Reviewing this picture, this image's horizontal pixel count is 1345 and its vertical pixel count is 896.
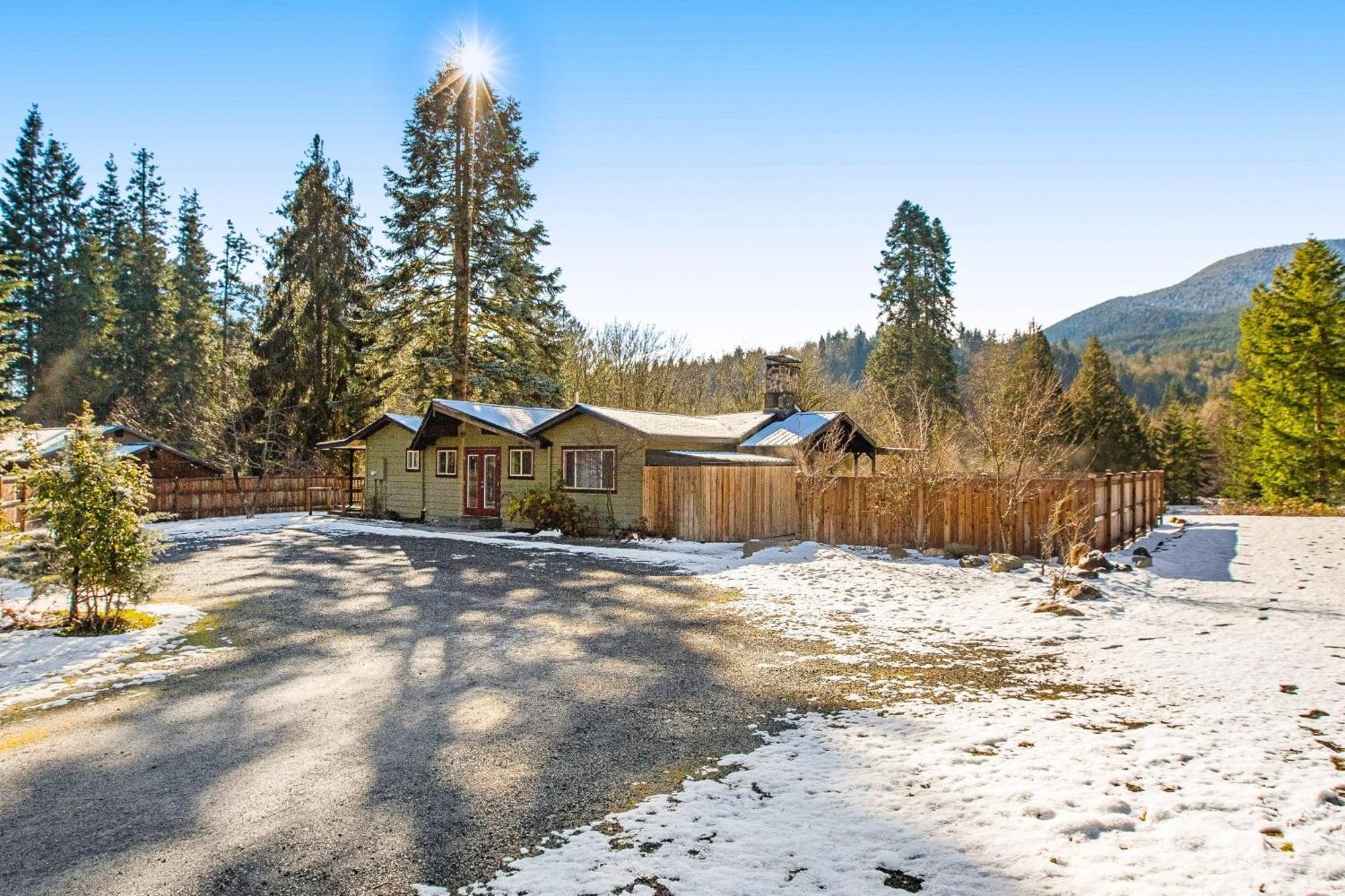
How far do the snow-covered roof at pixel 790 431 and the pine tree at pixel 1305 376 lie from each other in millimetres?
19760

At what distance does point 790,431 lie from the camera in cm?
2045

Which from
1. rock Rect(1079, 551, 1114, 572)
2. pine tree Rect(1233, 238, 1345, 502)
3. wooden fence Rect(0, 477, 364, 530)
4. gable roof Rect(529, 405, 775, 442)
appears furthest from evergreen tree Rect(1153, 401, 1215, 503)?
wooden fence Rect(0, 477, 364, 530)

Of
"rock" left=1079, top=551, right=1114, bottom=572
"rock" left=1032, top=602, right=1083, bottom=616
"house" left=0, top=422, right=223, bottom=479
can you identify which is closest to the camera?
"rock" left=1032, top=602, right=1083, bottom=616

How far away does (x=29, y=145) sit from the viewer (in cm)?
3459

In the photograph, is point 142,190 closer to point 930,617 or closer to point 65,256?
point 65,256

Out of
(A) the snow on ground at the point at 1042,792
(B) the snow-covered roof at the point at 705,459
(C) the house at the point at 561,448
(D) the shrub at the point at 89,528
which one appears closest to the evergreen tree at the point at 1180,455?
(C) the house at the point at 561,448

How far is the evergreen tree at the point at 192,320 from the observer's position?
117 feet

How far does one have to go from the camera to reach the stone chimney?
2331cm

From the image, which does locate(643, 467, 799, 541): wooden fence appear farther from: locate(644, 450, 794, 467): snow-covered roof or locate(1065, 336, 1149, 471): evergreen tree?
locate(1065, 336, 1149, 471): evergreen tree

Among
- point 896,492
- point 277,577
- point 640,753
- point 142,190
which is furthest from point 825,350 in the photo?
point 640,753

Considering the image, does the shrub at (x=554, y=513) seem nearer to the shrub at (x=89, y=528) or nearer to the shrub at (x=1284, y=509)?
the shrub at (x=89, y=528)

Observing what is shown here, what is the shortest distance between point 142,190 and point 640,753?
49768 mm

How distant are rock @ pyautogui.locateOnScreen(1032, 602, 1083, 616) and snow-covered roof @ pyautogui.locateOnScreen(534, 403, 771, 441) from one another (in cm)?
1050

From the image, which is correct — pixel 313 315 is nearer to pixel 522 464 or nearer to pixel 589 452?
pixel 522 464
